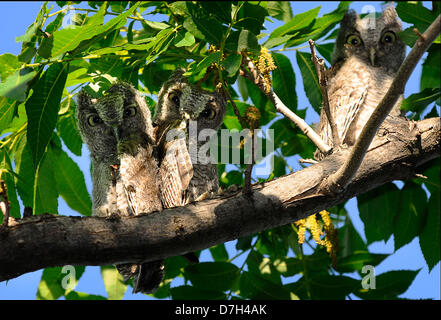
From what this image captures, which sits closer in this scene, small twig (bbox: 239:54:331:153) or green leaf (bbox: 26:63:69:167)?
green leaf (bbox: 26:63:69:167)

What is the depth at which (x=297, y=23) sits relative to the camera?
246 centimetres

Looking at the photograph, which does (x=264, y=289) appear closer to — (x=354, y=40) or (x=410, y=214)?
(x=410, y=214)

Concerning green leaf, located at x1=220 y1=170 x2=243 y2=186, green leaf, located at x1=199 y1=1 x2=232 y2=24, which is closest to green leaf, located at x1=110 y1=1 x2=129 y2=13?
green leaf, located at x1=199 y1=1 x2=232 y2=24

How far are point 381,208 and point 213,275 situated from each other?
3.76ft

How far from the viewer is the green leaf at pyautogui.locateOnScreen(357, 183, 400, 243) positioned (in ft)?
10.6

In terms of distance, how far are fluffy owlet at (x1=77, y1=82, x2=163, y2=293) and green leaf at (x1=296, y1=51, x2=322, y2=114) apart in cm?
102

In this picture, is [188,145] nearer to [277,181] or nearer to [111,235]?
[277,181]

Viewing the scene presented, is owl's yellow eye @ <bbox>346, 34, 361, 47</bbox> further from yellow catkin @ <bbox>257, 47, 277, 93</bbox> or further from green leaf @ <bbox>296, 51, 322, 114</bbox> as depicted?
yellow catkin @ <bbox>257, 47, 277, 93</bbox>

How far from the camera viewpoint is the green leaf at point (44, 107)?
2102 millimetres

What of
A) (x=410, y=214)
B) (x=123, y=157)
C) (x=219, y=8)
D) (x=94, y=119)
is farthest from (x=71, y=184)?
(x=410, y=214)

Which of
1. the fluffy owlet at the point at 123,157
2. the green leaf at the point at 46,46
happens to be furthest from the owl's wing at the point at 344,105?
the green leaf at the point at 46,46

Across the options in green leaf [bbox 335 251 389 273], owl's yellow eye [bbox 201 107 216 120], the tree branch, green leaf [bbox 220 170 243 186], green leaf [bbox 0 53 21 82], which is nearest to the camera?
the tree branch

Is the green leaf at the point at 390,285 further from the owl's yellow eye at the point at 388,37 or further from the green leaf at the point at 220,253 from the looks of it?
the owl's yellow eye at the point at 388,37
